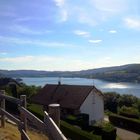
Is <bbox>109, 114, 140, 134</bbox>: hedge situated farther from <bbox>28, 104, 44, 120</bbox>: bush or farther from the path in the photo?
<bbox>28, 104, 44, 120</bbox>: bush

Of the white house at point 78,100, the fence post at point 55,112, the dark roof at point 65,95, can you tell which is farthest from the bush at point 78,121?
the fence post at point 55,112

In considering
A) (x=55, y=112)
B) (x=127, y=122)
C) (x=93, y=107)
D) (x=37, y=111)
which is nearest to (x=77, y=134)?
(x=37, y=111)

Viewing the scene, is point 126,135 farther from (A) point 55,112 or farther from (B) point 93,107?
(A) point 55,112

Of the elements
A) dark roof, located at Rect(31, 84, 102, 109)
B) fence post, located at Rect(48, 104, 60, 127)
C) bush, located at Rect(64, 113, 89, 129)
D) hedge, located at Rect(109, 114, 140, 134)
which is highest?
fence post, located at Rect(48, 104, 60, 127)

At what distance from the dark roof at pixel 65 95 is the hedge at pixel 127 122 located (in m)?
3.69

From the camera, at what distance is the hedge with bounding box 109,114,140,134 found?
34.0 metres

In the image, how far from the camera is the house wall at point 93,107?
36.5 metres

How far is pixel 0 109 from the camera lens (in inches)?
405

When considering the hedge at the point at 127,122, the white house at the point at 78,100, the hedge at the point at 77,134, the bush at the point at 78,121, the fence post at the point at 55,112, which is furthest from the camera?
the white house at the point at 78,100

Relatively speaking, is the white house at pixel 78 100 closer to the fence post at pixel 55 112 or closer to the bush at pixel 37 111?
the bush at pixel 37 111

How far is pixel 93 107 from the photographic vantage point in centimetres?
3806

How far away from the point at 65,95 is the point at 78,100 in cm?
306

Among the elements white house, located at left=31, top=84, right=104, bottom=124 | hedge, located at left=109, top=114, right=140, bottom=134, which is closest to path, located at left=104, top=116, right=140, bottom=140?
hedge, located at left=109, top=114, right=140, bottom=134

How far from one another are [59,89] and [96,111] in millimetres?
5901
